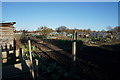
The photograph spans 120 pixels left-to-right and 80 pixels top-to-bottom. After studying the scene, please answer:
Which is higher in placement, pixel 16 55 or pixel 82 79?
pixel 16 55

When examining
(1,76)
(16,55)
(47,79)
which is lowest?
(47,79)

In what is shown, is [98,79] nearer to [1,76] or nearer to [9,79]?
[9,79]

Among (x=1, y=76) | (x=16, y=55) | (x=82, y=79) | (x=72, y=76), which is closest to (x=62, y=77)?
(x=72, y=76)

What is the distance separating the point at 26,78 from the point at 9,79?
2.11 feet

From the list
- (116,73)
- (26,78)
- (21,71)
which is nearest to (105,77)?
(116,73)

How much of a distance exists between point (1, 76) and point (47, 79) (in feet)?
5.99

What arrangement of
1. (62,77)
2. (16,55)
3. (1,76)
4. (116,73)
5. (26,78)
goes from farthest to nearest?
(16,55) → (116,73) → (62,77) → (26,78) → (1,76)

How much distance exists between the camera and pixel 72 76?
405 centimetres

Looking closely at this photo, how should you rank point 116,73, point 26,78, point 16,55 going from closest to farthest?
point 26,78
point 116,73
point 16,55

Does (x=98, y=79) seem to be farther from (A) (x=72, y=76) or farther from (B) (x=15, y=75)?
(B) (x=15, y=75)

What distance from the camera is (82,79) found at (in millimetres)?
4070

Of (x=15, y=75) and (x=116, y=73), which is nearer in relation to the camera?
(x=15, y=75)

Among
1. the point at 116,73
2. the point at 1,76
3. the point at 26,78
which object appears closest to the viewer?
the point at 1,76

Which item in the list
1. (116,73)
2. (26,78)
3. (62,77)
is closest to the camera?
(26,78)
